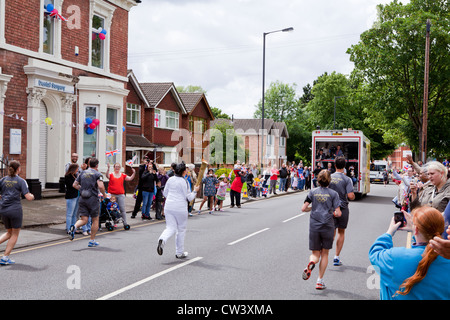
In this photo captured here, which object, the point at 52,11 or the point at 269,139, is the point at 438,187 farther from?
the point at 269,139

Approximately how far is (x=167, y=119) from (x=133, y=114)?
5.11 meters

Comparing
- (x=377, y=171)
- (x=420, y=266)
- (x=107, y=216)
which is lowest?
(x=377, y=171)

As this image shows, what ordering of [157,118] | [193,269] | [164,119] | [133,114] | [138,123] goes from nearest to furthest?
1. [193,269]
2. [133,114]
3. [138,123]
4. [157,118]
5. [164,119]

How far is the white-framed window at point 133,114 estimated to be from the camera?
37.9 metres

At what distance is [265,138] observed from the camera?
254 feet


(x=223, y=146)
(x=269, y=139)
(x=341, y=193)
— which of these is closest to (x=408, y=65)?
(x=223, y=146)

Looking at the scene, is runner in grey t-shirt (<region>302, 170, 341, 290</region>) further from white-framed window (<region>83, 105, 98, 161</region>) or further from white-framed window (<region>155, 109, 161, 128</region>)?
white-framed window (<region>155, 109, 161, 128</region>)

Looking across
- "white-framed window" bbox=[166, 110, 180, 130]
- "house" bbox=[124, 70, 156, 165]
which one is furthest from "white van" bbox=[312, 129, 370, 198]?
"white-framed window" bbox=[166, 110, 180, 130]

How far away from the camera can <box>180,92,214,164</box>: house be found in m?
48.2

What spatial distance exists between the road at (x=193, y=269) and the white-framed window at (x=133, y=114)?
87.4 ft

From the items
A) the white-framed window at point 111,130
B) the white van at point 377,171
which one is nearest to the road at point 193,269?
the white-framed window at point 111,130

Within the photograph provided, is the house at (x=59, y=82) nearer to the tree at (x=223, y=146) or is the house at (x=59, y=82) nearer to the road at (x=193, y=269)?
the road at (x=193, y=269)

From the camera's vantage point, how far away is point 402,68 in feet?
112
